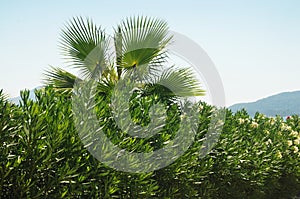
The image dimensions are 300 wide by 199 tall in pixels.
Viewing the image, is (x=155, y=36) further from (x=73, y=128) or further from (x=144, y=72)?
(x=73, y=128)

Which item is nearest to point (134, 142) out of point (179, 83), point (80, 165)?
point (80, 165)

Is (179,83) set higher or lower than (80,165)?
higher

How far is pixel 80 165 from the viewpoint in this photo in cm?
333

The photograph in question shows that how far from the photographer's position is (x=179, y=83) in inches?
263

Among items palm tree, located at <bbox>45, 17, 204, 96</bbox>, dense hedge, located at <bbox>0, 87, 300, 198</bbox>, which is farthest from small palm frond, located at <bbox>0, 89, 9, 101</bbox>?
palm tree, located at <bbox>45, 17, 204, 96</bbox>

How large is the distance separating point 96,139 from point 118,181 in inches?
15.0

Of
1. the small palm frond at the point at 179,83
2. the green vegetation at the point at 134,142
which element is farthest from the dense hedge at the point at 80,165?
the small palm frond at the point at 179,83

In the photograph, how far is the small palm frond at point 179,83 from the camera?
661 centimetres

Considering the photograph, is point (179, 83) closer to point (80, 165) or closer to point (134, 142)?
point (134, 142)

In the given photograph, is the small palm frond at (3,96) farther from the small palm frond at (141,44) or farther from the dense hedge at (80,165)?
the small palm frond at (141,44)

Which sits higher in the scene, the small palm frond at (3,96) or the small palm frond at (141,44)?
the small palm frond at (141,44)

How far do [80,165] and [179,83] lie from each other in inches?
140

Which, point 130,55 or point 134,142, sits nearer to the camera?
point 134,142

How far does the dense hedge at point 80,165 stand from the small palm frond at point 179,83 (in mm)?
884
